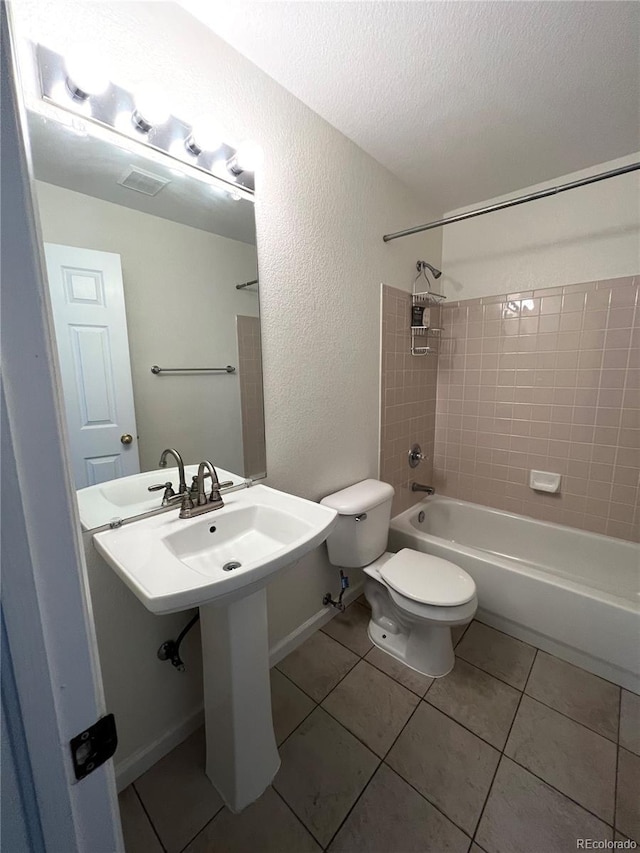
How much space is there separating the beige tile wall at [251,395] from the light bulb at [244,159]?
0.50 meters

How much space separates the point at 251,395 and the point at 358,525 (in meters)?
0.80

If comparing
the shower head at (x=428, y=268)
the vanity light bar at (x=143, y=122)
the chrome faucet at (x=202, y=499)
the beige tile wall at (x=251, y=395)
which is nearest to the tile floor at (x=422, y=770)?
the chrome faucet at (x=202, y=499)

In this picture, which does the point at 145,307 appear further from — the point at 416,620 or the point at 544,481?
the point at 544,481

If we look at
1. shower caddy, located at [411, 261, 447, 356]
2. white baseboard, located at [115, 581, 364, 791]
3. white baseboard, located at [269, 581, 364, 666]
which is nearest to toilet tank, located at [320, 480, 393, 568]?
white baseboard, located at [269, 581, 364, 666]

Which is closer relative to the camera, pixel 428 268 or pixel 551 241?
pixel 551 241

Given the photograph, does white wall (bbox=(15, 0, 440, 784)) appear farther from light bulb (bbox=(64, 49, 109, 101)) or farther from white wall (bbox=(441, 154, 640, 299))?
white wall (bbox=(441, 154, 640, 299))

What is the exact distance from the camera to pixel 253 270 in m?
1.27

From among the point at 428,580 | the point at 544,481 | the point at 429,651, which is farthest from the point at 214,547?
the point at 544,481

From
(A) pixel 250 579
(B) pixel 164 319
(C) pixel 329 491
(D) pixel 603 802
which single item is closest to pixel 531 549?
(D) pixel 603 802

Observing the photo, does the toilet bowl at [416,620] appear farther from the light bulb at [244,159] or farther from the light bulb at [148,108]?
the light bulb at [148,108]

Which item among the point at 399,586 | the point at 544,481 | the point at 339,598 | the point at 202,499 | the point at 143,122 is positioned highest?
the point at 143,122

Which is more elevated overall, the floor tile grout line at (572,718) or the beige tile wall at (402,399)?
the beige tile wall at (402,399)

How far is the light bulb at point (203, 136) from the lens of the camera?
1.05m

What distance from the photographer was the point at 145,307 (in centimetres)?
107
